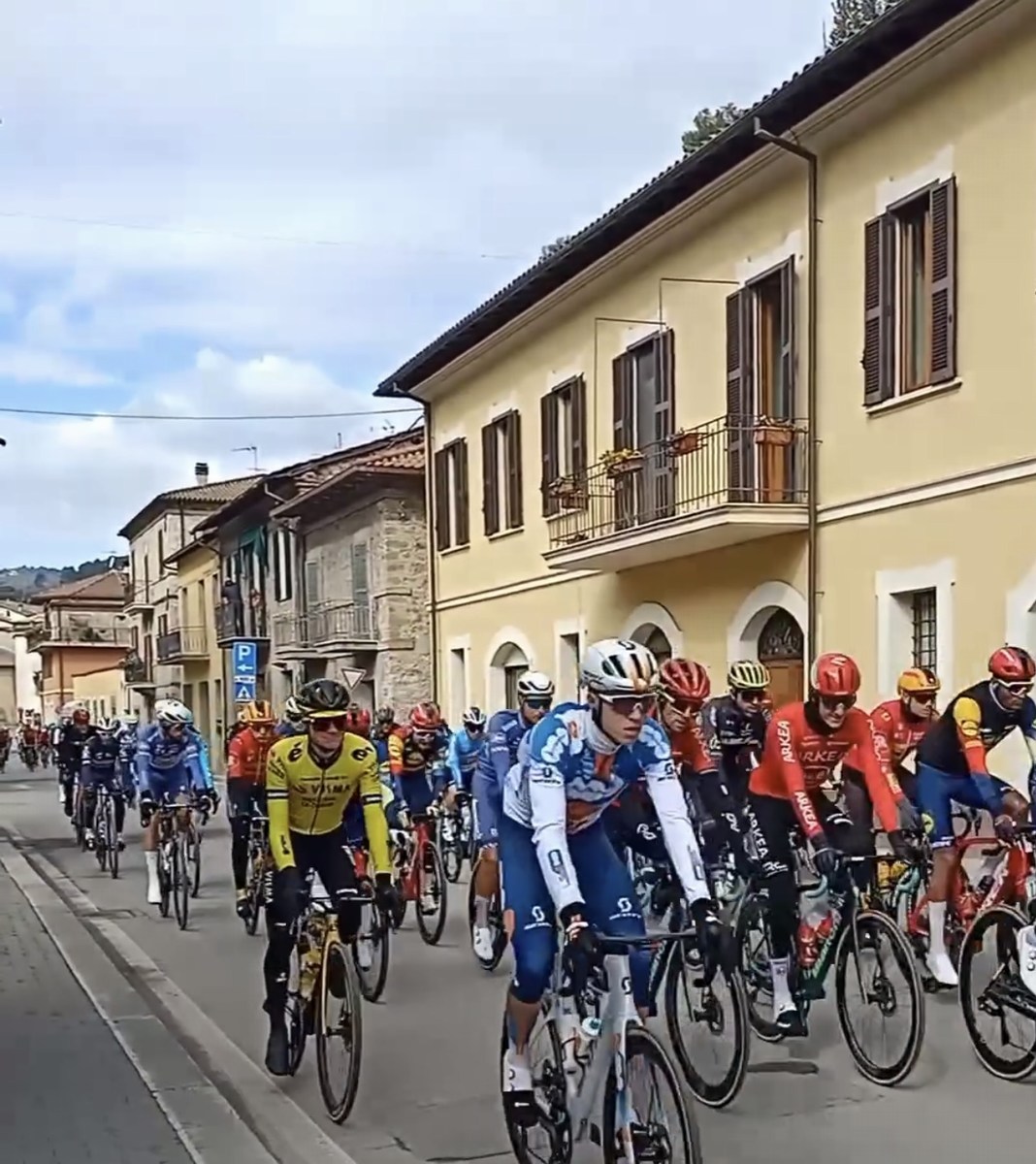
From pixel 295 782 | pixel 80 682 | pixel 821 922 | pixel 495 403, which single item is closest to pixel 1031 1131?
pixel 821 922

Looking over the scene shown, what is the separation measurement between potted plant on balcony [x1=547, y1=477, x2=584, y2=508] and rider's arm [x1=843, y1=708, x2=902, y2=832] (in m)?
13.7

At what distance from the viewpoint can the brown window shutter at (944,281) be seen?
46.0 ft

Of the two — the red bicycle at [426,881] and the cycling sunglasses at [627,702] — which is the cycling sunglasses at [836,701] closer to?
the cycling sunglasses at [627,702]

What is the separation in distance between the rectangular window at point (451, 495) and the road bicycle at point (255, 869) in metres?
15.7

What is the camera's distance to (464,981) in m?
9.46

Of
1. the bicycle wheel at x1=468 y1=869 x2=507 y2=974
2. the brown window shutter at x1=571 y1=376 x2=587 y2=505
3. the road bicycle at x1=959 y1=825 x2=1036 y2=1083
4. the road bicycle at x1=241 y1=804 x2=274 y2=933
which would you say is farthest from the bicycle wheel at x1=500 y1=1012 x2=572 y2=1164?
the brown window shutter at x1=571 y1=376 x2=587 y2=505

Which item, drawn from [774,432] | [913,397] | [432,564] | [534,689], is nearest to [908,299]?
[913,397]

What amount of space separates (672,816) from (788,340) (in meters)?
12.6

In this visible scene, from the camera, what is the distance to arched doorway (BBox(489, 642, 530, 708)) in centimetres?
2564

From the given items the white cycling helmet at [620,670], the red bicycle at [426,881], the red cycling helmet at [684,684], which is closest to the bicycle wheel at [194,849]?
the red bicycle at [426,881]

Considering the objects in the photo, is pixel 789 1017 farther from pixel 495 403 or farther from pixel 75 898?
pixel 495 403

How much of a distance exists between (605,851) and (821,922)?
5.57ft

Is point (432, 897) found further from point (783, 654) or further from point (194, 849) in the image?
point (783, 654)

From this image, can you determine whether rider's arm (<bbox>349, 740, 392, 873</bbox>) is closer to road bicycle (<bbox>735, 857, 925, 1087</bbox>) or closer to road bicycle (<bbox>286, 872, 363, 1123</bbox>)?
road bicycle (<bbox>286, 872, 363, 1123</bbox>)
